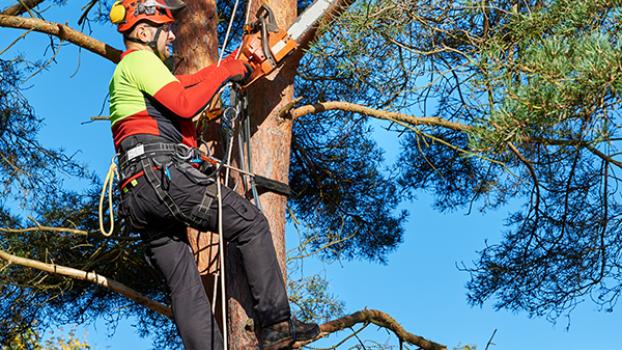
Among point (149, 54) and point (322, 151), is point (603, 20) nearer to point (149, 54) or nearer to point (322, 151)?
point (149, 54)

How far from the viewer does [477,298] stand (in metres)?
6.86

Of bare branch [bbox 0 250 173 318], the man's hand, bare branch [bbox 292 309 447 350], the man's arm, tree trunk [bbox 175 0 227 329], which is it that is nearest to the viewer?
the man's arm

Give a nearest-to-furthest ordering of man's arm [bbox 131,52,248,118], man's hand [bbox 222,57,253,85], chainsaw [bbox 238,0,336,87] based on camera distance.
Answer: man's arm [bbox 131,52,248,118]
man's hand [bbox 222,57,253,85]
chainsaw [bbox 238,0,336,87]

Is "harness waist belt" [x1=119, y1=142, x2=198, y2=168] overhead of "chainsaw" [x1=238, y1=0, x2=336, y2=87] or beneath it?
beneath

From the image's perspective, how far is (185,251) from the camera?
4066 millimetres

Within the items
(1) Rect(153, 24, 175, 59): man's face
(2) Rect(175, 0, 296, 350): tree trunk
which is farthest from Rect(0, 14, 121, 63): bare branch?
(1) Rect(153, 24, 175, 59): man's face

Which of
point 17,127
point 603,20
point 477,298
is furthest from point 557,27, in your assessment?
point 17,127

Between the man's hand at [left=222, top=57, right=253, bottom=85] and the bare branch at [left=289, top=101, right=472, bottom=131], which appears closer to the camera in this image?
the man's hand at [left=222, top=57, right=253, bottom=85]

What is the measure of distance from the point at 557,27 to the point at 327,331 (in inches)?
81.2

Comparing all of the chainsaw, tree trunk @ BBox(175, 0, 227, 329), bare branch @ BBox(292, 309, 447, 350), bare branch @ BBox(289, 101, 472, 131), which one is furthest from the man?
bare branch @ BBox(289, 101, 472, 131)

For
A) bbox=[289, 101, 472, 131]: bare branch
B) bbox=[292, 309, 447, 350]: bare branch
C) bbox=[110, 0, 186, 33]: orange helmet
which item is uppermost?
bbox=[289, 101, 472, 131]: bare branch

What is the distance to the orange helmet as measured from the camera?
404 cm

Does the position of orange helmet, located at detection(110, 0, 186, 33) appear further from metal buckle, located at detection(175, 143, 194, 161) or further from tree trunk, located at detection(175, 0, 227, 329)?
tree trunk, located at detection(175, 0, 227, 329)

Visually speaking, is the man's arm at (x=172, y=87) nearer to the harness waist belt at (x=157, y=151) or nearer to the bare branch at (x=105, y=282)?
the harness waist belt at (x=157, y=151)
